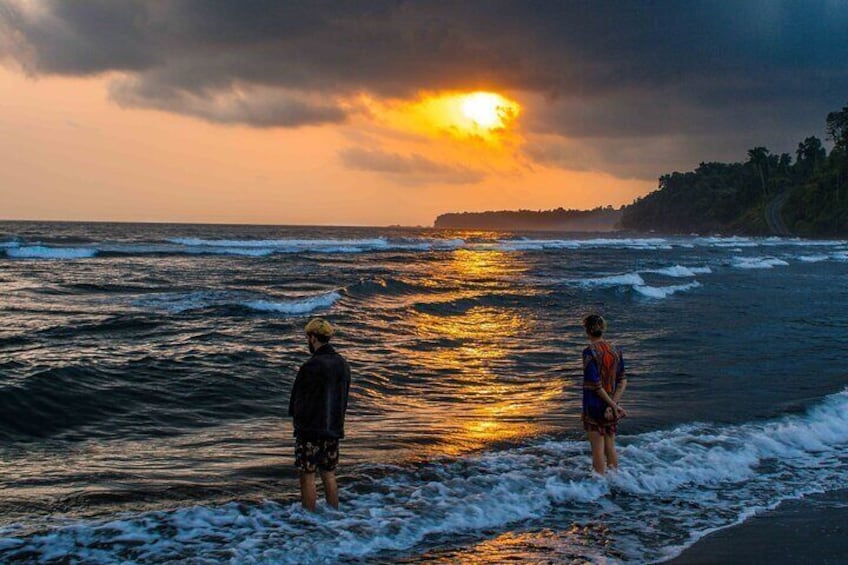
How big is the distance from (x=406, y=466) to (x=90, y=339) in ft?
33.9

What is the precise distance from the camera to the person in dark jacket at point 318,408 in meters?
6.45

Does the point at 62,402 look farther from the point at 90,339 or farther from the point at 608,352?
the point at 608,352

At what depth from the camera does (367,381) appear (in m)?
12.7

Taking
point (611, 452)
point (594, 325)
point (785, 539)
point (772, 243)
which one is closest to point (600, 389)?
point (594, 325)

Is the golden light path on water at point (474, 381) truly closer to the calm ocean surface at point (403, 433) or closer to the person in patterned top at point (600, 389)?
the calm ocean surface at point (403, 433)

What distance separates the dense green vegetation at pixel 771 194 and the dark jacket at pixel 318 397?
12502 centimetres

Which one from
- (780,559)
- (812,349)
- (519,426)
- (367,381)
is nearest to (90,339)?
(367,381)

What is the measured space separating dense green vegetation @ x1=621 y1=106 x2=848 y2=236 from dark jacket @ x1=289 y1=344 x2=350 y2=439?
410 ft

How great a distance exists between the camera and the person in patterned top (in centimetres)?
755

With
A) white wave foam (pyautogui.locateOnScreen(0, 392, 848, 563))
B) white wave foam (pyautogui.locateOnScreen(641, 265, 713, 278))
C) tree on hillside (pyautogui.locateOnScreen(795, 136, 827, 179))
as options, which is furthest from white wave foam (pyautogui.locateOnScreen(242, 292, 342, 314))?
Result: tree on hillside (pyautogui.locateOnScreen(795, 136, 827, 179))

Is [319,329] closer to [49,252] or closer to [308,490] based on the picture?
[308,490]

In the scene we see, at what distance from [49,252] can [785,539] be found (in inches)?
2084

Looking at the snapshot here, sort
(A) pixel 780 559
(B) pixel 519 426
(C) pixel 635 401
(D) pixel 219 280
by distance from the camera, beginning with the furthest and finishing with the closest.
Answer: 1. (D) pixel 219 280
2. (C) pixel 635 401
3. (B) pixel 519 426
4. (A) pixel 780 559

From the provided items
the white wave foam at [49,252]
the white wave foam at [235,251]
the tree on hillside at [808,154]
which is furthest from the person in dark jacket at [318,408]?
the tree on hillside at [808,154]
